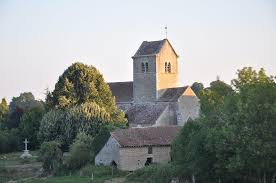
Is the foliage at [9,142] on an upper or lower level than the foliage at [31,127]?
lower

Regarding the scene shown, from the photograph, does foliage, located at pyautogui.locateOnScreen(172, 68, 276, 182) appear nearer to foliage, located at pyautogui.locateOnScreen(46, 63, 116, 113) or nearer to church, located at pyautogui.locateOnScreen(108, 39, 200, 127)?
foliage, located at pyautogui.locateOnScreen(46, 63, 116, 113)

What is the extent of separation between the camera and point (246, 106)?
117 ft

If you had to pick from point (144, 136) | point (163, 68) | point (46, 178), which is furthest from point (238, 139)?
point (163, 68)

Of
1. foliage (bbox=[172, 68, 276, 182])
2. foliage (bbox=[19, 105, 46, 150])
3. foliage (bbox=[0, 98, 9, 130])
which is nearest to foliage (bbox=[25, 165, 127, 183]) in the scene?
foliage (bbox=[172, 68, 276, 182])

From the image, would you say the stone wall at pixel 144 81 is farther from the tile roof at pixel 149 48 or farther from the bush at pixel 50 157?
the bush at pixel 50 157

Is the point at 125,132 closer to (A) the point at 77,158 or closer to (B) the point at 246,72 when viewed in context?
(A) the point at 77,158

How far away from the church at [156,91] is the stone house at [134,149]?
1506 cm

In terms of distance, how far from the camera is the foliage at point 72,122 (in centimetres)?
6138

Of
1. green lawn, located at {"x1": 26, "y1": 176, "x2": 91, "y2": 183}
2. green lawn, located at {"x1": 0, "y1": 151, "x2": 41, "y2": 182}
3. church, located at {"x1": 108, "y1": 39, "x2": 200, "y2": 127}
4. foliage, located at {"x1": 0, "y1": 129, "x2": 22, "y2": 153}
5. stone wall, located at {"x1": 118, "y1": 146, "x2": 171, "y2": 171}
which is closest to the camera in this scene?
green lawn, located at {"x1": 26, "y1": 176, "x2": 91, "y2": 183}

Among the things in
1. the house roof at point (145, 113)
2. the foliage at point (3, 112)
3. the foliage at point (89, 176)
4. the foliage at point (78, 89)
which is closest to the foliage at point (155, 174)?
the foliage at point (89, 176)

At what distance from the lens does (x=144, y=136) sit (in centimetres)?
5234

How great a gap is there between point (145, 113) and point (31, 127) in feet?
42.4

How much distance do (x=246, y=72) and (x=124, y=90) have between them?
35547 mm

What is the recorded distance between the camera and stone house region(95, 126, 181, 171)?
165 feet
